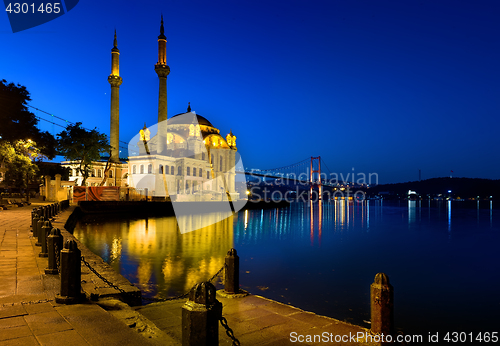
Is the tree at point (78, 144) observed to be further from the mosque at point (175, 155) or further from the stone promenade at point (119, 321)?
the stone promenade at point (119, 321)

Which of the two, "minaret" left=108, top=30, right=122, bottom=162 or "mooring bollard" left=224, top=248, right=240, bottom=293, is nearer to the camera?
"mooring bollard" left=224, top=248, right=240, bottom=293

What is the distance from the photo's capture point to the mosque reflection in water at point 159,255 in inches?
434

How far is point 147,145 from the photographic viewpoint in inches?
2822

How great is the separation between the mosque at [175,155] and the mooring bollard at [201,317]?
152 feet

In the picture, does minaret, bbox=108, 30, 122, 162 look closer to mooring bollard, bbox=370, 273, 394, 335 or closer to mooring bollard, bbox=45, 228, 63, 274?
mooring bollard, bbox=45, 228, 63, 274

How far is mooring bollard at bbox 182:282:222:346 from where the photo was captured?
342cm

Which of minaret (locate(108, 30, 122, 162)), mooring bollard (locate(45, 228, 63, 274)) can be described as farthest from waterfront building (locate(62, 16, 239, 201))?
mooring bollard (locate(45, 228, 63, 274))

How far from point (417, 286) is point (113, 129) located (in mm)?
53493

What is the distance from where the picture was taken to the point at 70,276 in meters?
5.59

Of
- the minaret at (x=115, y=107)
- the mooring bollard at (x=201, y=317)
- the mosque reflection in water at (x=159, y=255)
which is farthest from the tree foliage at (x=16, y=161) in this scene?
the minaret at (x=115, y=107)

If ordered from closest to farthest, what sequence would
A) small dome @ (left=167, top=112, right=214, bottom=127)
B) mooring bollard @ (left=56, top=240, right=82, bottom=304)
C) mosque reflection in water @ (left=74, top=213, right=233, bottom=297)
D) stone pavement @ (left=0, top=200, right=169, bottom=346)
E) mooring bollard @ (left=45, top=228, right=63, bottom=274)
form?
stone pavement @ (left=0, top=200, right=169, bottom=346), mooring bollard @ (left=56, top=240, right=82, bottom=304), mooring bollard @ (left=45, top=228, right=63, bottom=274), mosque reflection in water @ (left=74, top=213, right=233, bottom=297), small dome @ (left=167, top=112, right=214, bottom=127)

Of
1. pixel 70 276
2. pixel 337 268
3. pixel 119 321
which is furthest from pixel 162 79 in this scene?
pixel 119 321

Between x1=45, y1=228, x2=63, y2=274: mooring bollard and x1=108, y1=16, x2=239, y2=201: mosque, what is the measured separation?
136 feet

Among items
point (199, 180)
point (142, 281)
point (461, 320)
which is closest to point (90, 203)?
point (142, 281)
